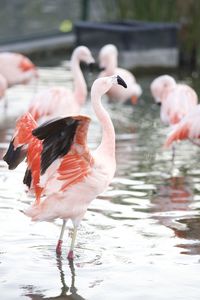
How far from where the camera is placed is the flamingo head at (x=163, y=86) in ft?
35.9

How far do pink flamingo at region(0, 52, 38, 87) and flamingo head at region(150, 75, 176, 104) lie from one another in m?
2.49

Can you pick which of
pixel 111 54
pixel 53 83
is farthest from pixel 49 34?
pixel 111 54

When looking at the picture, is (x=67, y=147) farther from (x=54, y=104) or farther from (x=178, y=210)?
(x=54, y=104)

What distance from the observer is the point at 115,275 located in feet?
19.3

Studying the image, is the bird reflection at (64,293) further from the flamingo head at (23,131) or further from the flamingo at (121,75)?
the flamingo at (121,75)

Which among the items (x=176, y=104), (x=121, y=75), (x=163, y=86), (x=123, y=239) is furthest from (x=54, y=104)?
(x=123, y=239)

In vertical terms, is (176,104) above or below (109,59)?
above

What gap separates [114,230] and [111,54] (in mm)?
6220

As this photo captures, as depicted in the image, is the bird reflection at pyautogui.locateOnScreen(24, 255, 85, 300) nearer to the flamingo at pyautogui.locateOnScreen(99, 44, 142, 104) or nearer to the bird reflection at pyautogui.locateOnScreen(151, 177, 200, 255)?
the bird reflection at pyautogui.locateOnScreen(151, 177, 200, 255)

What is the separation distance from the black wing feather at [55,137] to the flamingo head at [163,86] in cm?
497

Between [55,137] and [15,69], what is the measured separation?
7.41m

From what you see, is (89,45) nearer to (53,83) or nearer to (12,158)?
(53,83)

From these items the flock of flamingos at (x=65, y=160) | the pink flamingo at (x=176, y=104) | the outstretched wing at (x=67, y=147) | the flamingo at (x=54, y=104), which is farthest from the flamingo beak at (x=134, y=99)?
the outstretched wing at (x=67, y=147)

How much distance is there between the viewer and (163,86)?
36.5ft
